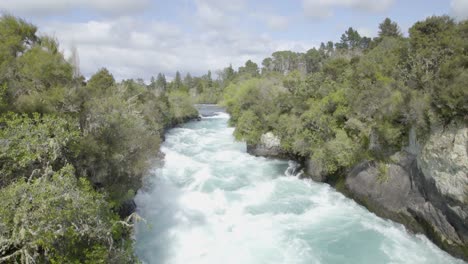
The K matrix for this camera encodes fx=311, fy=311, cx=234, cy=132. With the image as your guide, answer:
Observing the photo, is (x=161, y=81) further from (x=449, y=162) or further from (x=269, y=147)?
(x=449, y=162)

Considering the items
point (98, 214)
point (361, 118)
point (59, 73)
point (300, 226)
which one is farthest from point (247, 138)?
point (98, 214)

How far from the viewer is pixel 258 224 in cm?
1838

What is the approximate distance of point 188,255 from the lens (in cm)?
1537

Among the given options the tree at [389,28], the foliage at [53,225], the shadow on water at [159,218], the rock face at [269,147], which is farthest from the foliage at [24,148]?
the tree at [389,28]

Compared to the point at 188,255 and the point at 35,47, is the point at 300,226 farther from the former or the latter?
the point at 35,47

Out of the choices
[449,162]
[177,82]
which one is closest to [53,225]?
[449,162]

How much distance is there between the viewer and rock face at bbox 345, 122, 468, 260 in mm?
→ 13531

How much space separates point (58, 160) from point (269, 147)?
2315cm

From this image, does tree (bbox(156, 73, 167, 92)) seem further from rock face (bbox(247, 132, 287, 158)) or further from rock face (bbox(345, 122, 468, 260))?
rock face (bbox(345, 122, 468, 260))

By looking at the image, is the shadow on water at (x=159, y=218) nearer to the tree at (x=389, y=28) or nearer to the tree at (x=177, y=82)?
the tree at (x=389, y=28)

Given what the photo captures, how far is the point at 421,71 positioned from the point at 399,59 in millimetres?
→ 4487

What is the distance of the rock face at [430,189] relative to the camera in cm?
1353

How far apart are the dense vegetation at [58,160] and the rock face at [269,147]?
50.7 ft

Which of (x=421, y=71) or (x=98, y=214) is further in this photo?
(x=421, y=71)
